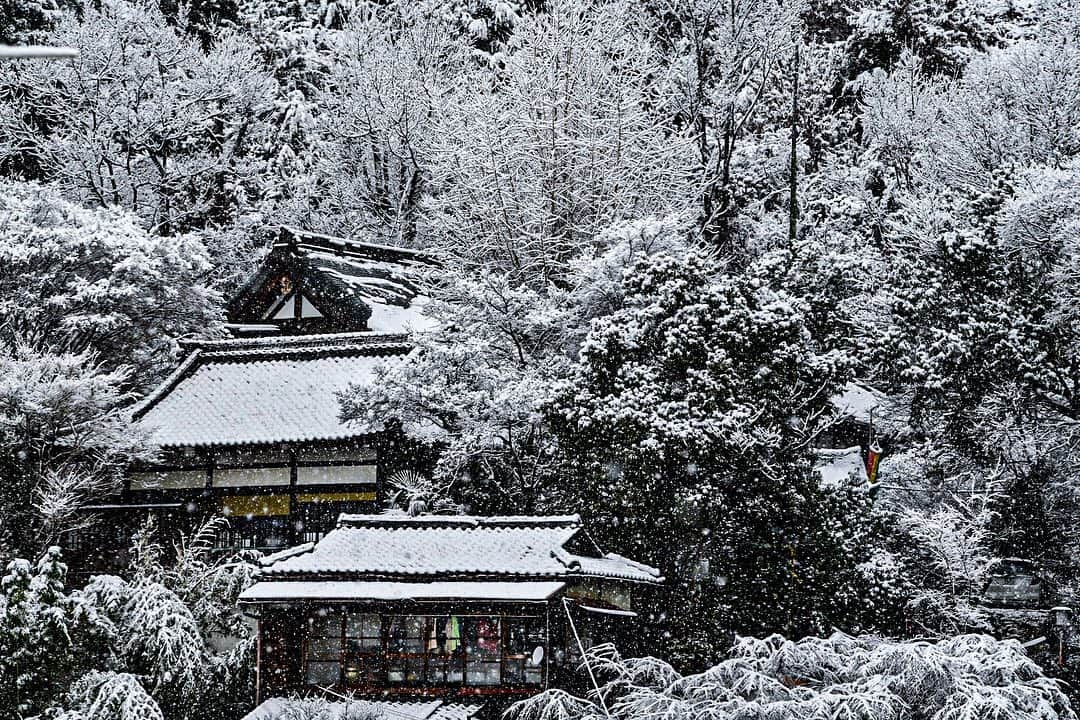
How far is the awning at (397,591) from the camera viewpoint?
55.1ft

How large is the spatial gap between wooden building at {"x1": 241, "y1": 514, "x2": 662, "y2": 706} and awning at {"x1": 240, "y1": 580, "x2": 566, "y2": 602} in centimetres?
1

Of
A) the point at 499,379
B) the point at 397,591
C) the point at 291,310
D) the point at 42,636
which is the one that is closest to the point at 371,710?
the point at 397,591

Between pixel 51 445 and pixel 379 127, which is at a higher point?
pixel 379 127

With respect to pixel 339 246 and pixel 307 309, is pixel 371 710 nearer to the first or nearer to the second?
pixel 307 309

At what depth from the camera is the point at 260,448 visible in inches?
852

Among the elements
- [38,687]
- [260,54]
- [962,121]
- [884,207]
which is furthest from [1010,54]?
[38,687]

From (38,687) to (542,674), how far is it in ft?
23.4

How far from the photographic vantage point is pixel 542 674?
55.4ft

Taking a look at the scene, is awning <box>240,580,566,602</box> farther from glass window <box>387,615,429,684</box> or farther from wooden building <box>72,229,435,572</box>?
wooden building <box>72,229,435,572</box>

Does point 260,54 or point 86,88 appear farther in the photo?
point 260,54

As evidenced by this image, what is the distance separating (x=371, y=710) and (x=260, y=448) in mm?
6733

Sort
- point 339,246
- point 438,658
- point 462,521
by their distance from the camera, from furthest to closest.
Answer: point 339,246 → point 462,521 → point 438,658

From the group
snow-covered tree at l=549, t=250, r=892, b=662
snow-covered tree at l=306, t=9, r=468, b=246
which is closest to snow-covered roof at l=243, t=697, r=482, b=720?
snow-covered tree at l=549, t=250, r=892, b=662

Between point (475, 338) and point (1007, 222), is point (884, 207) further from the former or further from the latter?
point (475, 338)
